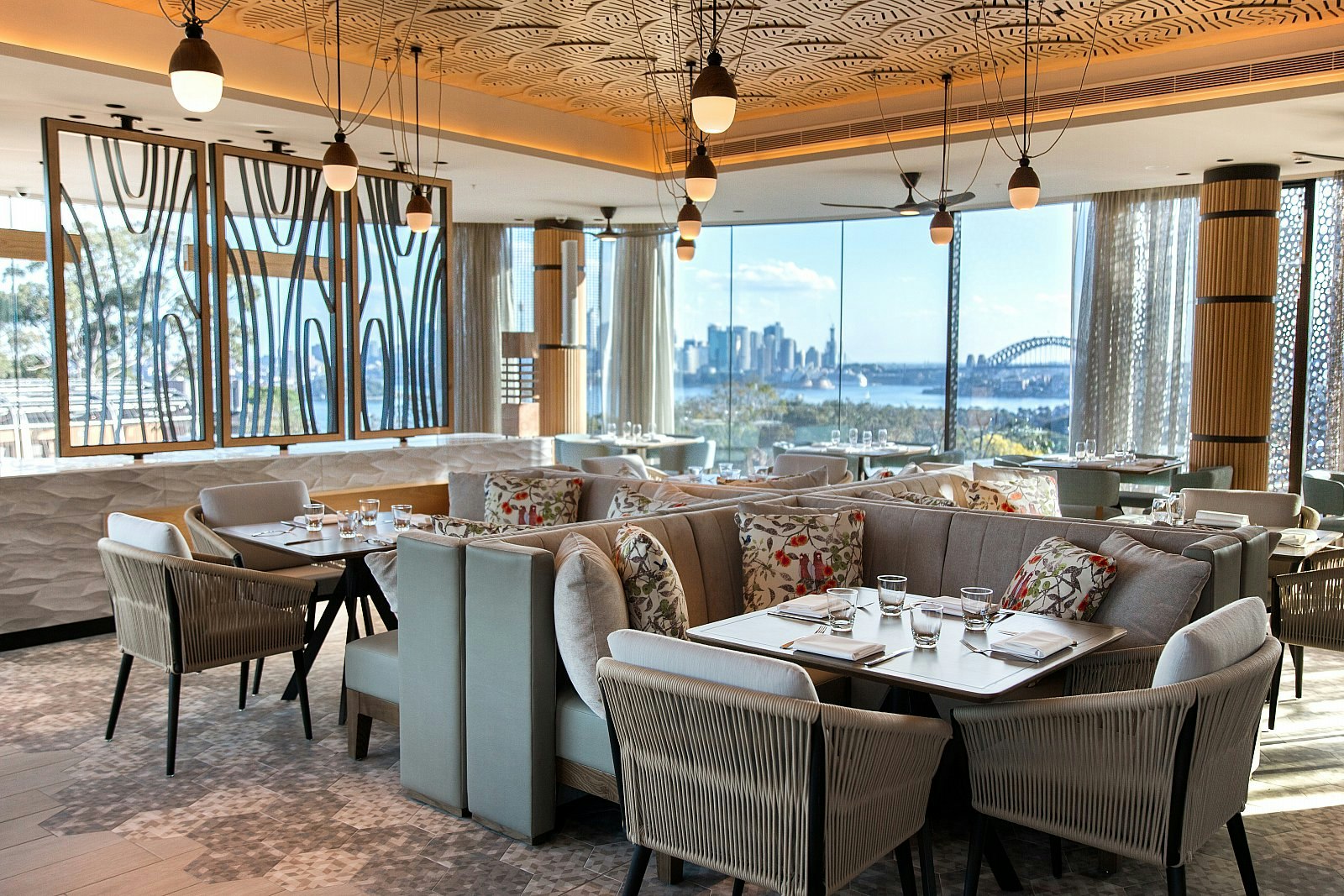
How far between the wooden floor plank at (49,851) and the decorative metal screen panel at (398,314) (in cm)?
508

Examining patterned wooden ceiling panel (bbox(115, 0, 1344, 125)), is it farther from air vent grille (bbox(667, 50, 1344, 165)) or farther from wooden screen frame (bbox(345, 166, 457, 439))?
wooden screen frame (bbox(345, 166, 457, 439))

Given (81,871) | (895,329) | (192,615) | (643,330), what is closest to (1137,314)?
(895,329)

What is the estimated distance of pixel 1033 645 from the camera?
3.02m

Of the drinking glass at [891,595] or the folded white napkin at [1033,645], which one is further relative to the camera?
the drinking glass at [891,595]

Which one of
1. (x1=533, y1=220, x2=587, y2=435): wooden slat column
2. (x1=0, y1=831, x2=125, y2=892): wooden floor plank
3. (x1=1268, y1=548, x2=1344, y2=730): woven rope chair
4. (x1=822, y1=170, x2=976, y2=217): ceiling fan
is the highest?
(x1=822, y1=170, x2=976, y2=217): ceiling fan

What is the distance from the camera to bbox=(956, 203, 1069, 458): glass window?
36.0ft

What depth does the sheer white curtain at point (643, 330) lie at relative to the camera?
12.7 m

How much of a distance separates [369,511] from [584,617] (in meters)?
2.21

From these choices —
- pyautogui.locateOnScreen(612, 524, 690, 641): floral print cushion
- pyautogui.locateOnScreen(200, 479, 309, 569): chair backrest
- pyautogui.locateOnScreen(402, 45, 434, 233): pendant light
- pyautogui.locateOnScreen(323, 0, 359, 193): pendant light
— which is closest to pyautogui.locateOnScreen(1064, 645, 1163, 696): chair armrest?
pyautogui.locateOnScreen(612, 524, 690, 641): floral print cushion

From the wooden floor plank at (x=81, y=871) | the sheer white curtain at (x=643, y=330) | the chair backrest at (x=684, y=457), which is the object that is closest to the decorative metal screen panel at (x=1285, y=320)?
the chair backrest at (x=684, y=457)

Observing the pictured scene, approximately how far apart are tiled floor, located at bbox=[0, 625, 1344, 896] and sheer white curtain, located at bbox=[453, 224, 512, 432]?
812 cm

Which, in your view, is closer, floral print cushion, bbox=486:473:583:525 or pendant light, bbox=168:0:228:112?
pendant light, bbox=168:0:228:112

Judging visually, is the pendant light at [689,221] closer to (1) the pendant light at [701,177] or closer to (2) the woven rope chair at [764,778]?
(1) the pendant light at [701,177]

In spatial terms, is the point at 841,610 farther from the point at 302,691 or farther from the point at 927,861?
the point at 302,691
